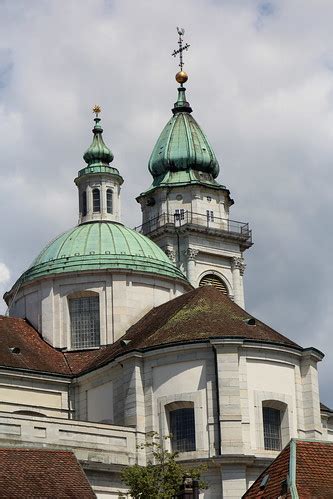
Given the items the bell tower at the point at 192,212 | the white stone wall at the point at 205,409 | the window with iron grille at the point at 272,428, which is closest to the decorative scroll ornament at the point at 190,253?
the bell tower at the point at 192,212

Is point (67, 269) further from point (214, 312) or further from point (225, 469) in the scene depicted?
point (225, 469)

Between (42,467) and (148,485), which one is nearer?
(42,467)

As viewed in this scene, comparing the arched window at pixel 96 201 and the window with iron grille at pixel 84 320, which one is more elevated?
the arched window at pixel 96 201

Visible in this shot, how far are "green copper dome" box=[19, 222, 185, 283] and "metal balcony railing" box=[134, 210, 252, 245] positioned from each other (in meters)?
25.1

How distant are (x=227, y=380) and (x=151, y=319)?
1017 centimetres

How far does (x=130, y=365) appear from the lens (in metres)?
61.8

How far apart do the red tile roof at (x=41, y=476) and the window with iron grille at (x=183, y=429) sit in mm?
12621

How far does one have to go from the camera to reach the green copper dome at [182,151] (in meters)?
104

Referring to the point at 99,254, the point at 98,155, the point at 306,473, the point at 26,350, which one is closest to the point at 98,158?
the point at 98,155

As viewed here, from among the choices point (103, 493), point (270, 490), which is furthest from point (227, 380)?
point (270, 490)

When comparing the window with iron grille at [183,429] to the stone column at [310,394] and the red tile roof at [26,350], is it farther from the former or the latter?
the red tile roof at [26,350]

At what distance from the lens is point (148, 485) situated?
50125 millimetres

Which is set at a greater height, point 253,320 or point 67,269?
point 67,269

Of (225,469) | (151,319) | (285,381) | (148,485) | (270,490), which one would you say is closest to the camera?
(270,490)
